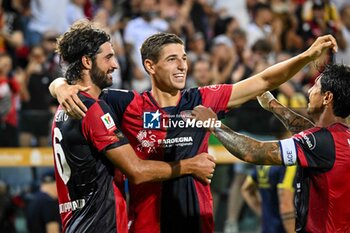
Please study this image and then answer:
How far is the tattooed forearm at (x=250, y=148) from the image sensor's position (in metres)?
5.70

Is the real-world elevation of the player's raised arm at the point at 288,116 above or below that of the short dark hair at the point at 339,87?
below

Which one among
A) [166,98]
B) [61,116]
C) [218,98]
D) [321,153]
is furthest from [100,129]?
[321,153]

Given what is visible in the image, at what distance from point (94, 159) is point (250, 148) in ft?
3.52

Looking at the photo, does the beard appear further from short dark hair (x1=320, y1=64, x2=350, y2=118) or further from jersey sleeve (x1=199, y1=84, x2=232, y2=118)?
short dark hair (x1=320, y1=64, x2=350, y2=118)

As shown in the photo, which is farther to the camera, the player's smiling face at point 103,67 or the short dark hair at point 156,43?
the short dark hair at point 156,43

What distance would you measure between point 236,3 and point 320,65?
9.44 metres

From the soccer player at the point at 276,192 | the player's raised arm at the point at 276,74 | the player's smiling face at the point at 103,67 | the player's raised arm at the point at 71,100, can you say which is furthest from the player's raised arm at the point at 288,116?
the soccer player at the point at 276,192

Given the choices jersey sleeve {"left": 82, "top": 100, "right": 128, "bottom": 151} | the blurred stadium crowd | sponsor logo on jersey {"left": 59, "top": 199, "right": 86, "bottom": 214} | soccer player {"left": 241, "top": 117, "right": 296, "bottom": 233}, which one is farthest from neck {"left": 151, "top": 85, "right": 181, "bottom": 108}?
the blurred stadium crowd

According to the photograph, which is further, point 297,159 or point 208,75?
point 208,75

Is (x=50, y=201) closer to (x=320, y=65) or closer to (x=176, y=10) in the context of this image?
(x=320, y=65)

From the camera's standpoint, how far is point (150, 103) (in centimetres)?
634

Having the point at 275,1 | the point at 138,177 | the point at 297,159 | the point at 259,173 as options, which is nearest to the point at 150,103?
the point at 138,177

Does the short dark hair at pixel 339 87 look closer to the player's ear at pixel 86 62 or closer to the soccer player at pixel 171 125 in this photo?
the soccer player at pixel 171 125

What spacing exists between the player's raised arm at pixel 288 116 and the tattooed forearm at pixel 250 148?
0.73 meters
